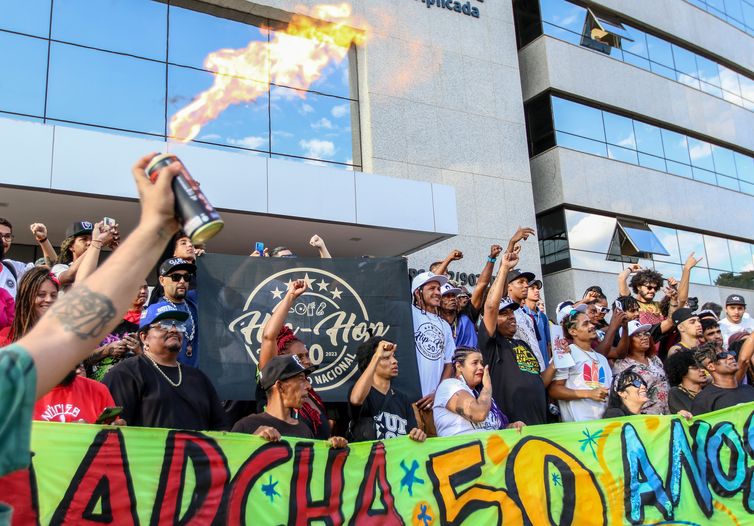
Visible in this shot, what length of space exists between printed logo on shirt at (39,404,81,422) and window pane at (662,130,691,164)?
2015cm

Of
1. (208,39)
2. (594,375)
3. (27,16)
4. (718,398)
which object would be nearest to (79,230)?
(594,375)

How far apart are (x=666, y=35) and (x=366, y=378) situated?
20782 millimetres

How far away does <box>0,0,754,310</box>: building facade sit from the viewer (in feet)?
38.6

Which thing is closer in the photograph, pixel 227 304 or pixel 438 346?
pixel 227 304

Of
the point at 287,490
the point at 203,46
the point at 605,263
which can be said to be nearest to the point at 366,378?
the point at 287,490

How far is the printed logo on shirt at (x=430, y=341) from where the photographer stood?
677 cm

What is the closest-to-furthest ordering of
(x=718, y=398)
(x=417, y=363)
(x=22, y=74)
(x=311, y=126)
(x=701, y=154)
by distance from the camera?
1. (x=417, y=363)
2. (x=718, y=398)
3. (x=22, y=74)
4. (x=311, y=126)
5. (x=701, y=154)

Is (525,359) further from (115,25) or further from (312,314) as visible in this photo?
(115,25)

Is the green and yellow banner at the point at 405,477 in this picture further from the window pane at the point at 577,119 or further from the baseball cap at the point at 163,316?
the window pane at the point at 577,119

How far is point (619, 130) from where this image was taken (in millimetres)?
20078

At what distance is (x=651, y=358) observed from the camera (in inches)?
317

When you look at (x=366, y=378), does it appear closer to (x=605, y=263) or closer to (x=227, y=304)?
(x=227, y=304)

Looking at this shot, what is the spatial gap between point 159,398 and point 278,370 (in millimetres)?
773

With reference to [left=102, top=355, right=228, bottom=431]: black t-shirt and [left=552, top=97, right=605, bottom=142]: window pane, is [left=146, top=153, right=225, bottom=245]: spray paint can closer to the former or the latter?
[left=102, top=355, right=228, bottom=431]: black t-shirt
